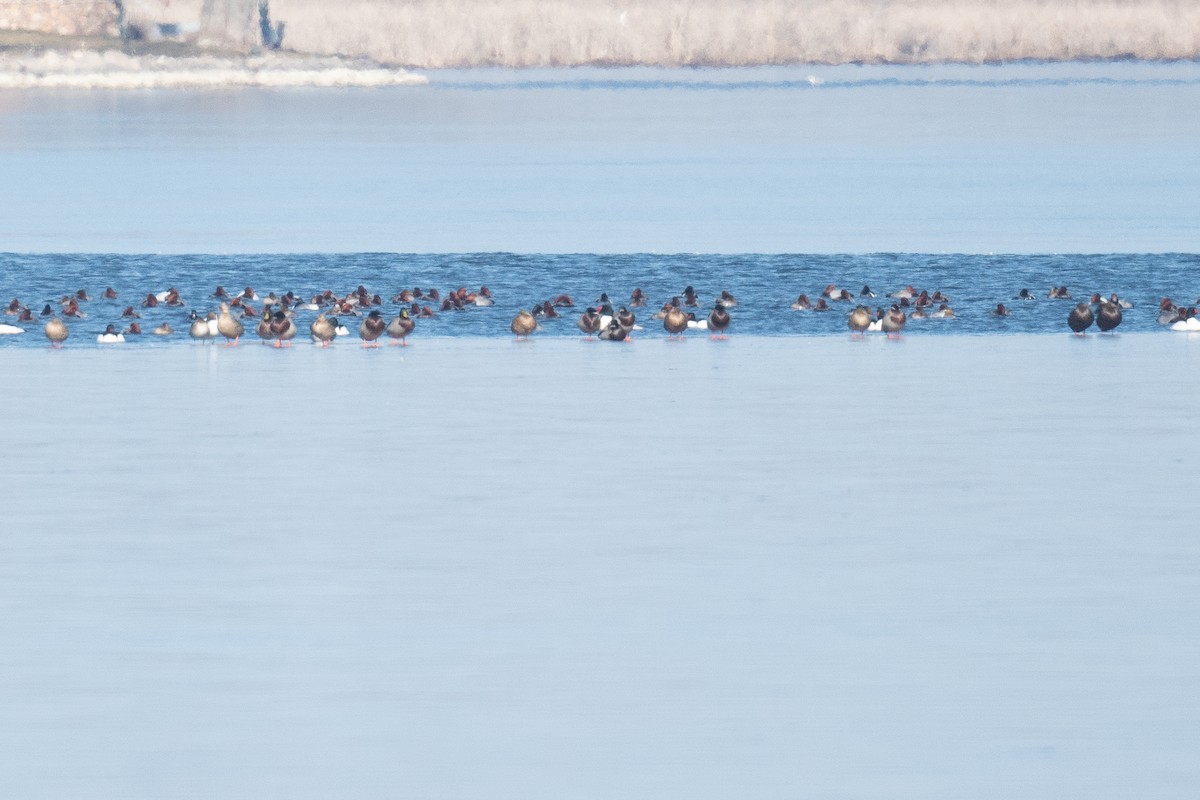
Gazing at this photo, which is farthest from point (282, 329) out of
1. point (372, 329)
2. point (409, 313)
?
point (409, 313)

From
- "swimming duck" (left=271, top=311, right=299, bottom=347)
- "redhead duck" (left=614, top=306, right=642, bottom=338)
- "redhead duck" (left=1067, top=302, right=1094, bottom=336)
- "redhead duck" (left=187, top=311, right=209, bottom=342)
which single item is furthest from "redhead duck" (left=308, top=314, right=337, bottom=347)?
"redhead duck" (left=1067, top=302, right=1094, bottom=336)

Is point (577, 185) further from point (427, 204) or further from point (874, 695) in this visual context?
point (874, 695)

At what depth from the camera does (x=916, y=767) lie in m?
7.20

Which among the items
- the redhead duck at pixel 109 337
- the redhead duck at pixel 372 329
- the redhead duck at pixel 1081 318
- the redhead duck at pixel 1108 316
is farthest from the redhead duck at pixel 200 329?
the redhead duck at pixel 1108 316

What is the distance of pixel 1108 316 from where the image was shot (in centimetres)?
1888

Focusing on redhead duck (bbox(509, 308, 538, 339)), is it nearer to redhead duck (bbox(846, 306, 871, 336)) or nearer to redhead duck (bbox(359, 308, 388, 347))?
redhead duck (bbox(359, 308, 388, 347))

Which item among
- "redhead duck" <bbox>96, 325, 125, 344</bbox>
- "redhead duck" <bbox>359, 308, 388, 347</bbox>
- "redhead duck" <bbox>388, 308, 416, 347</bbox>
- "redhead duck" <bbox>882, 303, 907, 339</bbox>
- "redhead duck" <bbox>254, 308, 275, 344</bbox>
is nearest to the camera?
"redhead duck" <bbox>359, 308, 388, 347</bbox>

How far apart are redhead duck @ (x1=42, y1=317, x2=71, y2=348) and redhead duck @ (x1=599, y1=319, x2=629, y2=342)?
4445 mm

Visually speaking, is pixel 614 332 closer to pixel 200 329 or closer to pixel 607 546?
pixel 200 329

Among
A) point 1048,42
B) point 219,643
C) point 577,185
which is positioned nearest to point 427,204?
point 577,185

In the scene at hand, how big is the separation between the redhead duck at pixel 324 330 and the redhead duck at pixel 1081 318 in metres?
6.18

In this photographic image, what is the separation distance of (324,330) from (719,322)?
3.37m

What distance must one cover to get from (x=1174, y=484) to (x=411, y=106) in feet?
248

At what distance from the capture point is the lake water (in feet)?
24.3
